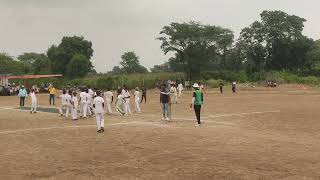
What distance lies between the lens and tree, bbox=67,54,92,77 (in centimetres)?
8881

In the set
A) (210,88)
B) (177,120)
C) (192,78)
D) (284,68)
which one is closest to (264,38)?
(284,68)

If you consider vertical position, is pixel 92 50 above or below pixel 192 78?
above

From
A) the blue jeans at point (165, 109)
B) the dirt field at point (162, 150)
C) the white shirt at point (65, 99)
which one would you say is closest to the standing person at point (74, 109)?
the white shirt at point (65, 99)

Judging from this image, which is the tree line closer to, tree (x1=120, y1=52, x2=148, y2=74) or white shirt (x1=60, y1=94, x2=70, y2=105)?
tree (x1=120, y1=52, x2=148, y2=74)

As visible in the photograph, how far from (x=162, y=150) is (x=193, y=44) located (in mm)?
71736

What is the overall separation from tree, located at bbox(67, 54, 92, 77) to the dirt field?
65394 millimetres

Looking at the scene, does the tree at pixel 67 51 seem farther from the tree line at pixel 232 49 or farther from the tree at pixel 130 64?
the tree at pixel 130 64

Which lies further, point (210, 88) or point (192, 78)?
point (192, 78)

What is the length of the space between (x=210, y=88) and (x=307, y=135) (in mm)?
54630

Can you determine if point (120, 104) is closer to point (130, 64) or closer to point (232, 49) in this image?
point (232, 49)

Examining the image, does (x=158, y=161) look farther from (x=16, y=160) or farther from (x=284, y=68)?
(x=284, y=68)

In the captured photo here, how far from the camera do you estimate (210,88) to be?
240 ft

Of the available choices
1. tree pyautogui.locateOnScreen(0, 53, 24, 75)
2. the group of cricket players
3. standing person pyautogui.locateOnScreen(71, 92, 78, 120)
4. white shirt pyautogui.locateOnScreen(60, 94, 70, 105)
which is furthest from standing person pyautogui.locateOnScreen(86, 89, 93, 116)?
tree pyautogui.locateOnScreen(0, 53, 24, 75)

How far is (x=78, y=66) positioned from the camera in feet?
292
